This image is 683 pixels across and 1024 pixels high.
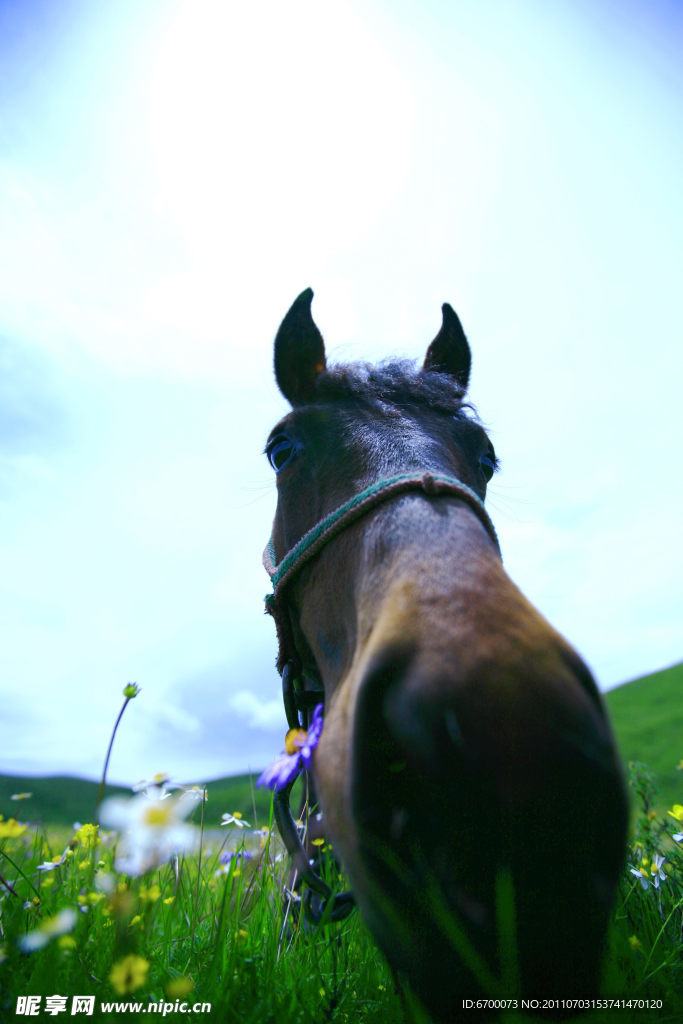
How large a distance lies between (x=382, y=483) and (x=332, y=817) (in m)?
1.11

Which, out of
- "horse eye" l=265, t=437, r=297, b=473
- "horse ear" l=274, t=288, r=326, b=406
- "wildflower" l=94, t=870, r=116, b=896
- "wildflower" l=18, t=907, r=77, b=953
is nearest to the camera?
"wildflower" l=18, t=907, r=77, b=953

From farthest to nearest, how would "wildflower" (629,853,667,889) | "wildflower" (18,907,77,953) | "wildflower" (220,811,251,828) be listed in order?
1. "wildflower" (220,811,251,828)
2. "wildflower" (629,853,667,889)
3. "wildflower" (18,907,77,953)

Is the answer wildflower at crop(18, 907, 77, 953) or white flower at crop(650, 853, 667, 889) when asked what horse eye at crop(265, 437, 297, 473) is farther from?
white flower at crop(650, 853, 667, 889)

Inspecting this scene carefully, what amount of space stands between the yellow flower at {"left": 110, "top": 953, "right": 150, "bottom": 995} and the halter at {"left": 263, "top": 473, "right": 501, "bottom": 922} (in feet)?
2.15

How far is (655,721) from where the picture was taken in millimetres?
24781

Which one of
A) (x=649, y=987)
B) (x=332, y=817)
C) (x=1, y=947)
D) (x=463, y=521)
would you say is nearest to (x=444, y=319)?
(x=463, y=521)

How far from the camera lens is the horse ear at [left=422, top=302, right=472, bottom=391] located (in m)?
3.88

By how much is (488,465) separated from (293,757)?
2.04 meters

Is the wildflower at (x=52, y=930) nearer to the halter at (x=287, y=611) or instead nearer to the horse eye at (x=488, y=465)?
the halter at (x=287, y=611)

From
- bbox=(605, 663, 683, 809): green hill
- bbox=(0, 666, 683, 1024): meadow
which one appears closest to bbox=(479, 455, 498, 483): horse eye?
bbox=(0, 666, 683, 1024): meadow

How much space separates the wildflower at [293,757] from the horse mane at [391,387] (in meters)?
1.64

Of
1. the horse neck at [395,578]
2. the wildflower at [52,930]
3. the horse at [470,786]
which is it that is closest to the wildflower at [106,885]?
the wildflower at [52,930]

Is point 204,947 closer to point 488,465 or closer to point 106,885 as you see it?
point 106,885

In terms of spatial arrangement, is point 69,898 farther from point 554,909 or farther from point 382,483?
point 382,483
